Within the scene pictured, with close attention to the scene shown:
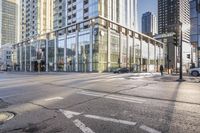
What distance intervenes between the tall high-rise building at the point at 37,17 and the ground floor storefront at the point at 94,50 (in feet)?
81.4

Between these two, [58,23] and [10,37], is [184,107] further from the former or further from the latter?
[10,37]

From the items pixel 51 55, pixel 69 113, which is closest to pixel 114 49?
pixel 51 55

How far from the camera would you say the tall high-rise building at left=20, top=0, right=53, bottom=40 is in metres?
112

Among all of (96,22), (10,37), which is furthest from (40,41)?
(10,37)

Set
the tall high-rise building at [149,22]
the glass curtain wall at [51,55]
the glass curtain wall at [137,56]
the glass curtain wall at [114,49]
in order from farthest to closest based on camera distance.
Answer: the tall high-rise building at [149,22], the glass curtain wall at [137,56], the glass curtain wall at [51,55], the glass curtain wall at [114,49]

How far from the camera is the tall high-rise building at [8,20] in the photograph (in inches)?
6097

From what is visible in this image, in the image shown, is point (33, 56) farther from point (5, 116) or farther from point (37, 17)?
point (5, 116)

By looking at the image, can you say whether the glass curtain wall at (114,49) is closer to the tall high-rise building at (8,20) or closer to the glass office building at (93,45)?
the glass office building at (93,45)

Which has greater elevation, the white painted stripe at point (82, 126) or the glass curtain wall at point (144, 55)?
the glass curtain wall at point (144, 55)

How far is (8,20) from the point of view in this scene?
159 meters

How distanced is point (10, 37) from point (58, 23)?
91.8 metres

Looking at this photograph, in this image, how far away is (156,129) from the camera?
457cm

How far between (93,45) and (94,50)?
4.93ft

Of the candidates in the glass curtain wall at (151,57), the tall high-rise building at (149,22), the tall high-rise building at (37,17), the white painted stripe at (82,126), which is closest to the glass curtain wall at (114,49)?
the glass curtain wall at (151,57)
